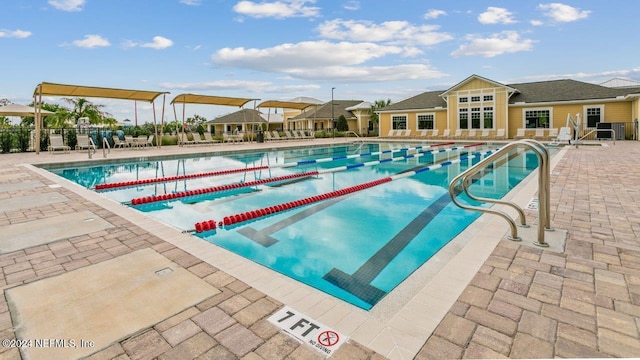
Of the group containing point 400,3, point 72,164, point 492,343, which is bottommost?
point 492,343

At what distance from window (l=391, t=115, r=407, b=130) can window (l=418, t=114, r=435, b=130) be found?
1.28m

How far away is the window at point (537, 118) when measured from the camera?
74.5 feet

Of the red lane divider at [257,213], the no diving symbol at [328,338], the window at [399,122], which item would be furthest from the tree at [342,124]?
the no diving symbol at [328,338]

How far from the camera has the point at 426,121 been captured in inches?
1094

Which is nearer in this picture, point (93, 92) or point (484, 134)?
point (93, 92)

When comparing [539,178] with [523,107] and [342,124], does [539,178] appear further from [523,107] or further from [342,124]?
[342,124]

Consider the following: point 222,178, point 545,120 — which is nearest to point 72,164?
point 222,178

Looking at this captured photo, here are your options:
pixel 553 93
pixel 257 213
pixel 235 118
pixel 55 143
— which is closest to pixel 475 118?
pixel 553 93

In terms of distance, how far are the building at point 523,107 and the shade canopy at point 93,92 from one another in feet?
62.4

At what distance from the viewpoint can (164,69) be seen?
24.3 metres

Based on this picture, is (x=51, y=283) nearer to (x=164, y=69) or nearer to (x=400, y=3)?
(x=400, y=3)

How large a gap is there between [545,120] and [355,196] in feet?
70.2

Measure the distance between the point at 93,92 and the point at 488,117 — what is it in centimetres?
2370

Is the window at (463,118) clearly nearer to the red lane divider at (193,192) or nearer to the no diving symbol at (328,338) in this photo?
the red lane divider at (193,192)
